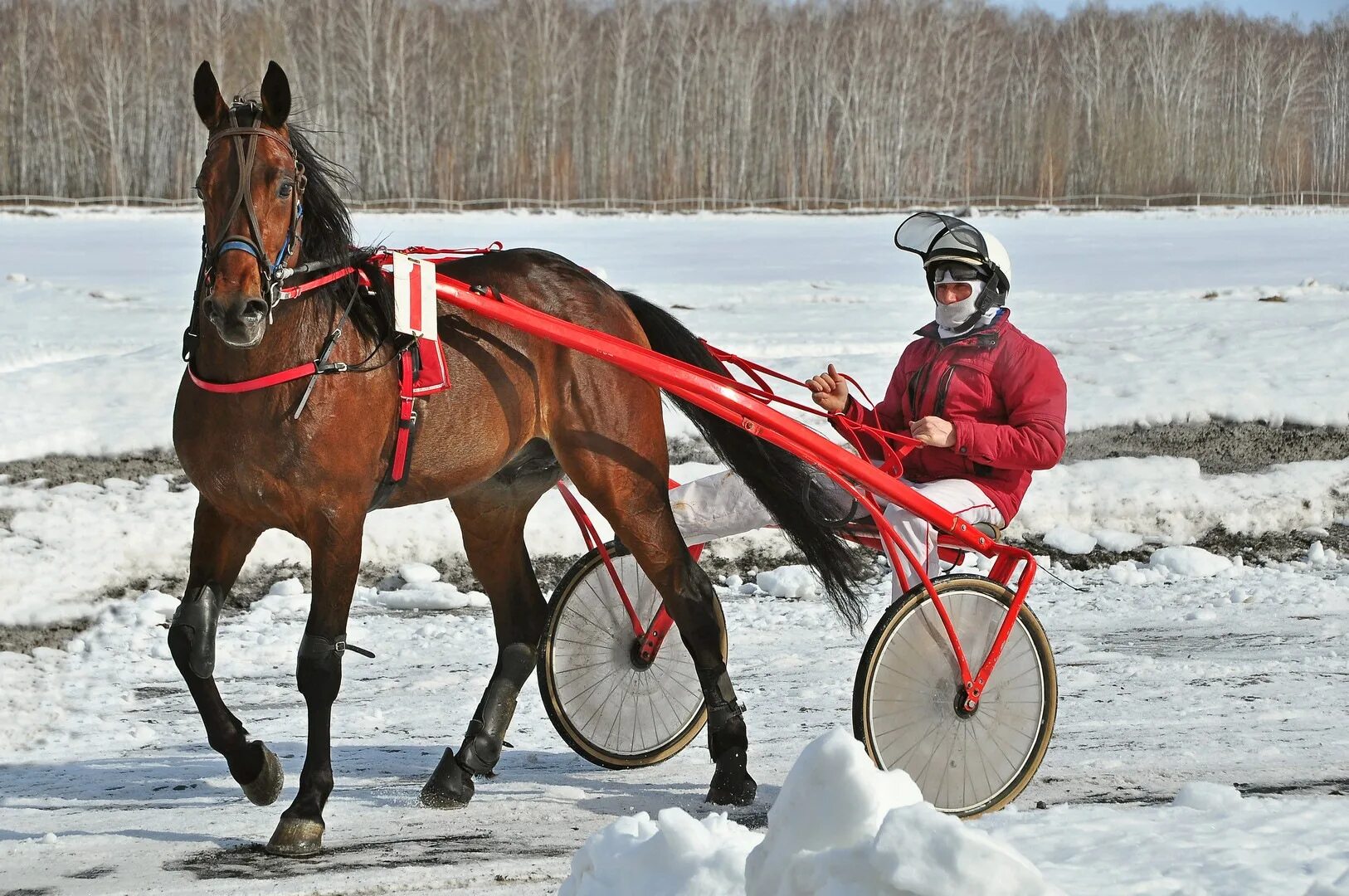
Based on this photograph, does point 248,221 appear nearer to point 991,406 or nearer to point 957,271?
point 957,271

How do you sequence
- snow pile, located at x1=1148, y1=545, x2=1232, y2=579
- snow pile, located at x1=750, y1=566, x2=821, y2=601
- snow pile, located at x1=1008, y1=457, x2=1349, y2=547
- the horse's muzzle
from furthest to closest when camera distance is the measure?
1. snow pile, located at x1=1008, y1=457, x2=1349, y2=547
2. snow pile, located at x1=1148, y1=545, x2=1232, y2=579
3. snow pile, located at x1=750, y1=566, x2=821, y2=601
4. the horse's muzzle

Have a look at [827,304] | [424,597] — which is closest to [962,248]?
[424,597]

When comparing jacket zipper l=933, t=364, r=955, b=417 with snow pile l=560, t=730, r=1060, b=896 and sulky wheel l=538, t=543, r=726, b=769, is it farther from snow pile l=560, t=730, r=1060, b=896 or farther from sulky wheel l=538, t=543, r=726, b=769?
snow pile l=560, t=730, r=1060, b=896

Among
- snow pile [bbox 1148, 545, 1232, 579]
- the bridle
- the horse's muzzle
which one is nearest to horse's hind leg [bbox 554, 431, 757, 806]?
the bridle

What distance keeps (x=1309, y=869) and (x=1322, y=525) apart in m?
5.49

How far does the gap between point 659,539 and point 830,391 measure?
27.9 inches

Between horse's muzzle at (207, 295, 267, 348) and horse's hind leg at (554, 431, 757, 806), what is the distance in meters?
1.17

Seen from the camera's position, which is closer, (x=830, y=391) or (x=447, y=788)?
(x=447, y=788)

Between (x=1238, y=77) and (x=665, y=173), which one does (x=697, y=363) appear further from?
(x=1238, y=77)

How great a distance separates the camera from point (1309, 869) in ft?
8.95

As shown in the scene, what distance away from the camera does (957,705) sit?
409cm

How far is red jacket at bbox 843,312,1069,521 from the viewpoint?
4.21 m

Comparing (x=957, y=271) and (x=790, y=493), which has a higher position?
(x=957, y=271)

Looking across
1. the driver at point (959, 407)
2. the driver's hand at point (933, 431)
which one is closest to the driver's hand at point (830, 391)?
the driver at point (959, 407)
